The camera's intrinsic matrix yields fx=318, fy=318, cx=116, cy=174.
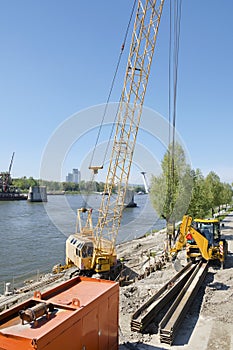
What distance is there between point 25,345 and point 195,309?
6799mm

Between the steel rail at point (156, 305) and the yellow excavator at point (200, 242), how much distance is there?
2208 millimetres

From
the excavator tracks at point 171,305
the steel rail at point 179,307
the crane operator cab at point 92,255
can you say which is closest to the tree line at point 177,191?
the crane operator cab at point 92,255

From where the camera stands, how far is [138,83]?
19.7m

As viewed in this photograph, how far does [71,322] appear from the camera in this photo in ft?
16.8

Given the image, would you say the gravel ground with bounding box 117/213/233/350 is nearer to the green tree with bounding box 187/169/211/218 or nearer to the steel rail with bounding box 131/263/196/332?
the steel rail with bounding box 131/263/196/332

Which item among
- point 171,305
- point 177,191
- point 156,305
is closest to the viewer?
point 156,305

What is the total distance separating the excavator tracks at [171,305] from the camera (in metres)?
7.95

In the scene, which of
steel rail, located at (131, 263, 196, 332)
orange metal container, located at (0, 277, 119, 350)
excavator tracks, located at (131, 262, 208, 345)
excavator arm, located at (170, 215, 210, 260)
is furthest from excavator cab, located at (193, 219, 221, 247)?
orange metal container, located at (0, 277, 119, 350)

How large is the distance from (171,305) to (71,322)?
5.23 metres

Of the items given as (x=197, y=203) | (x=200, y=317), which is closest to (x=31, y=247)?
(x=197, y=203)

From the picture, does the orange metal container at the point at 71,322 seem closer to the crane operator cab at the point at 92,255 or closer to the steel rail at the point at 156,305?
the steel rail at the point at 156,305

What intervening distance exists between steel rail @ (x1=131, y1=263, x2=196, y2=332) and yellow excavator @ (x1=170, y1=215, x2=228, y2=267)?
86.9 inches

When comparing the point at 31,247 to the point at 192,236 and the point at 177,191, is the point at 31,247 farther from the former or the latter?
the point at 192,236

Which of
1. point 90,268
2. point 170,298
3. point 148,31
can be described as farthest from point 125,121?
point 170,298
